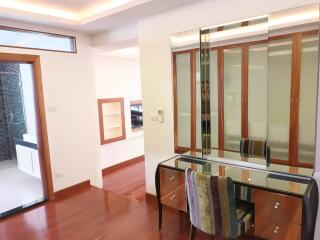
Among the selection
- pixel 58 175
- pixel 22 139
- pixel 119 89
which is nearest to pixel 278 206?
pixel 58 175

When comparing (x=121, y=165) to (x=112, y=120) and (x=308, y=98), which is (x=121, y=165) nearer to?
(x=112, y=120)

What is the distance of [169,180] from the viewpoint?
2.59 metres

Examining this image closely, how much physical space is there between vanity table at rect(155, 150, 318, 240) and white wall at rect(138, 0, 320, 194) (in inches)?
21.8

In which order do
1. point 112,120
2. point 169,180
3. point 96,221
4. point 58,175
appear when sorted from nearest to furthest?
1. point 169,180
2. point 96,221
3. point 58,175
4. point 112,120

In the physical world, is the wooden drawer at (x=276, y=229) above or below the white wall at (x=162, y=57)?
below

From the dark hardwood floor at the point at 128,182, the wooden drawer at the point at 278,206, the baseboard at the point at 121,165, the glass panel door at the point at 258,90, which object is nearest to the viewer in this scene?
the wooden drawer at the point at 278,206

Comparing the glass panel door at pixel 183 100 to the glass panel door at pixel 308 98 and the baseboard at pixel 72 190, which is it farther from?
the baseboard at pixel 72 190

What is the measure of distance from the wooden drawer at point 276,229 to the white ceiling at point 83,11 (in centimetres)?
227

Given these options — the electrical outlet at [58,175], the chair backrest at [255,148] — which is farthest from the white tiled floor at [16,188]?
the chair backrest at [255,148]

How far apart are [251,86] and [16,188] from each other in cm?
402

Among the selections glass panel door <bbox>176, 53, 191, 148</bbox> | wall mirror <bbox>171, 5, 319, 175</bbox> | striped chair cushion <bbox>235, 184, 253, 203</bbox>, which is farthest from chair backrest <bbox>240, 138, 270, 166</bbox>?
glass panel door <bbox>176, 53, 191, 148</bbox>

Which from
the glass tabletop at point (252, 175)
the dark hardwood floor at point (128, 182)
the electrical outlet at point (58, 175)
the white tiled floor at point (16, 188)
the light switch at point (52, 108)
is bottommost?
the dark hardwood floor at point (128, 182)

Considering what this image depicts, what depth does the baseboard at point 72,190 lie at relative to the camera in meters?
3.58

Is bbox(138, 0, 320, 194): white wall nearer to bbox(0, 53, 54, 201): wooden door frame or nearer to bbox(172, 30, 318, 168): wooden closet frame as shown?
bbox(172, 30, 318, 168): wooden closet frame
